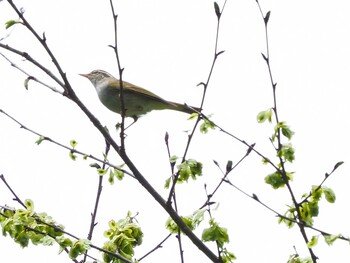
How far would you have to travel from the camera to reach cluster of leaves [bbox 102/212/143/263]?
404cm

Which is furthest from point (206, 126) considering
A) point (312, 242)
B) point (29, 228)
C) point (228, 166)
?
point (29, 228)

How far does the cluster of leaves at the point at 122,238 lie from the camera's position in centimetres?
404

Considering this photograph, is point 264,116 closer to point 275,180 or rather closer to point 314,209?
point 275,180

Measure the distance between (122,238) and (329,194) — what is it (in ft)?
4.48

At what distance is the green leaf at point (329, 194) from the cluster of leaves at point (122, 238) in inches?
50.1

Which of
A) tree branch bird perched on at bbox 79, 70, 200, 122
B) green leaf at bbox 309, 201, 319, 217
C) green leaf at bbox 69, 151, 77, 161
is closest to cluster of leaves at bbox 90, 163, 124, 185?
green leaf at bbox 69, 151, 77, 161

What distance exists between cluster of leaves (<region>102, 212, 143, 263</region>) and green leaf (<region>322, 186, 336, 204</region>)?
127 cm

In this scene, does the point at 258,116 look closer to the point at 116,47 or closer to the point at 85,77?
the point at 116,47

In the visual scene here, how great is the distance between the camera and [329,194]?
11.8ft

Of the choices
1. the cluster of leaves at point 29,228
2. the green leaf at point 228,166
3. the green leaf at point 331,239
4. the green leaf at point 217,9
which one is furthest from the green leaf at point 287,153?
the cluster of leaves at point 29,228

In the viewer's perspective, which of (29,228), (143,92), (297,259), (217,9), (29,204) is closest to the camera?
(297,259)

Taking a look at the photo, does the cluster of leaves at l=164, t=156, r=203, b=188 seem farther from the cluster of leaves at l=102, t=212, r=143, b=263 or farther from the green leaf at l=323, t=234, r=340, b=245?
the green leaf at l=323, t=234, r=340, b=245

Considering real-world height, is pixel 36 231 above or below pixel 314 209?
below

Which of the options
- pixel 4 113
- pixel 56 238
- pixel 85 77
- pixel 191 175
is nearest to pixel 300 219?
pixel 191 175
